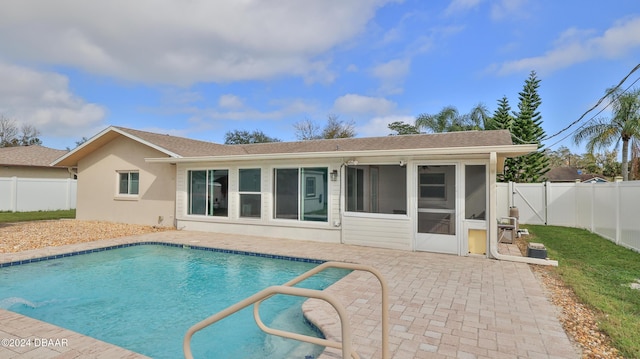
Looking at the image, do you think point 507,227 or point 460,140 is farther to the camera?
point 460,140

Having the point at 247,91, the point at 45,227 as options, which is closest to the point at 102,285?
the point at 45,227

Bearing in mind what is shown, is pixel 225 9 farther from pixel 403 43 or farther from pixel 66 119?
pixel 66 119

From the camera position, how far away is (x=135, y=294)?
6.10 metres

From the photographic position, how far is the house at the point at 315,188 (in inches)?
319

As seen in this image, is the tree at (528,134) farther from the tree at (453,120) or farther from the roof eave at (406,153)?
the roof eave at (406,153)

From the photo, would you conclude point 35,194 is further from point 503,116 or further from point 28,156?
point 503,116

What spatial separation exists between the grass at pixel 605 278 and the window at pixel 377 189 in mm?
3806

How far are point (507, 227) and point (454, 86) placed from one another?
13.5 meters

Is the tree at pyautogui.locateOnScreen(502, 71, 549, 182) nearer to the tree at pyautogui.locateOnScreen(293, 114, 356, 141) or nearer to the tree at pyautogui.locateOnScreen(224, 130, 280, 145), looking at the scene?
the tree at pyautogui.locateOnScreen(293, 114, 356, 141)

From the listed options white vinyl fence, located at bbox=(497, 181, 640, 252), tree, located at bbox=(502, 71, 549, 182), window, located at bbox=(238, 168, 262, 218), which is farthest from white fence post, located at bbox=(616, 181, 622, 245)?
tree, located at bbox=(502, 71, 549, 182)

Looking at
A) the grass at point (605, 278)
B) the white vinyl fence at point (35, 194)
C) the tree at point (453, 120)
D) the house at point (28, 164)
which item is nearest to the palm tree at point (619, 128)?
the tree at point (453, 120)

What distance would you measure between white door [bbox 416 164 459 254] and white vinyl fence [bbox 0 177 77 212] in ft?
74.1

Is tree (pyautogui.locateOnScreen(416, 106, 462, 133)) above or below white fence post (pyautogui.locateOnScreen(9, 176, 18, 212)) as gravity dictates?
above

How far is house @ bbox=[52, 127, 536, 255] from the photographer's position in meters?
8.10
